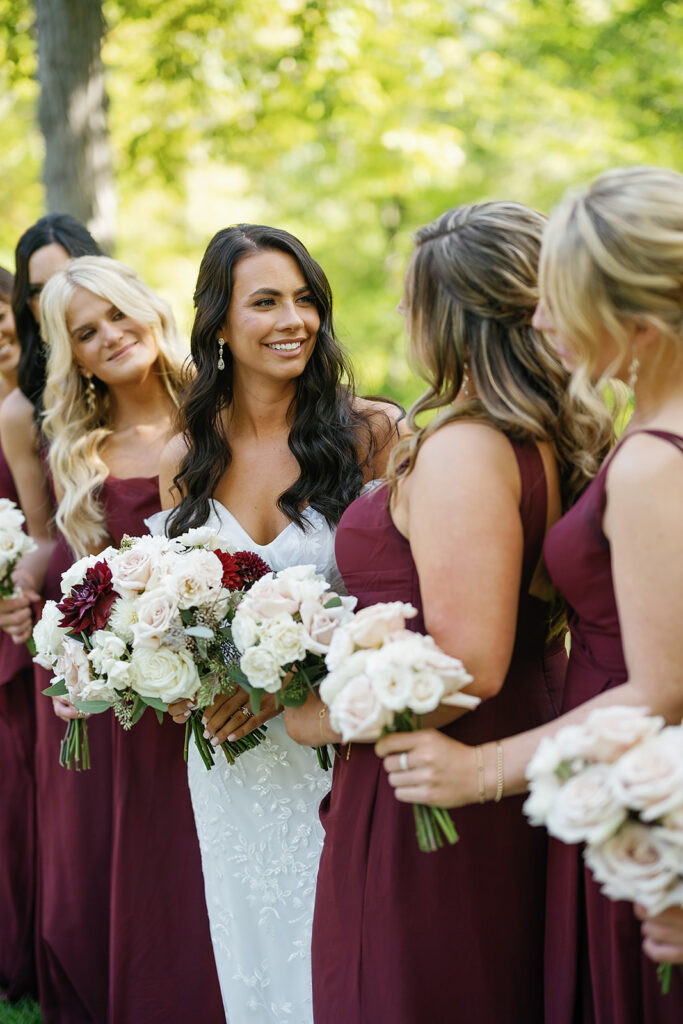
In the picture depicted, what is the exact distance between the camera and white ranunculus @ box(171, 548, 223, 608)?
112 inches

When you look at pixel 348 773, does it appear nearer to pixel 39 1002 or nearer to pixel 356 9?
pixel 39 1002

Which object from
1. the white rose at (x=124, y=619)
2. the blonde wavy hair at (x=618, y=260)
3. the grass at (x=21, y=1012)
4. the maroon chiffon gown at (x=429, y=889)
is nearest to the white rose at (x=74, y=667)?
the white rose at (x=124, y=619)

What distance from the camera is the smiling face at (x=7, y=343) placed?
5.02 metres

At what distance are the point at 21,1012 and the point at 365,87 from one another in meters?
6.81

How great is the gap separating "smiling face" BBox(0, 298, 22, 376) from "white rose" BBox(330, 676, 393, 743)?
3.53 meters

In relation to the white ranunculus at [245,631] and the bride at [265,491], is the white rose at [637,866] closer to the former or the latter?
the white ranunculus at [245,631]

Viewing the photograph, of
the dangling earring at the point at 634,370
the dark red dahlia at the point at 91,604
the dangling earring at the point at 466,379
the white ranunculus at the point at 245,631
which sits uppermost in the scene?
the dangling earring at the point at 466,379

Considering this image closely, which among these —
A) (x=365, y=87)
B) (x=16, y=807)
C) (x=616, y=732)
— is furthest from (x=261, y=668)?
(x=365, y=87)

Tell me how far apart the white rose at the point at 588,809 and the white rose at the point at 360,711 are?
43cm

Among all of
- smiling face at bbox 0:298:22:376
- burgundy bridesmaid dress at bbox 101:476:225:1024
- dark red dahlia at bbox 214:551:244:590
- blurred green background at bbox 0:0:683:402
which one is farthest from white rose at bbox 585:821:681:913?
smiling face at bbox 0:298:22:376

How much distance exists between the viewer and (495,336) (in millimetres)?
2412

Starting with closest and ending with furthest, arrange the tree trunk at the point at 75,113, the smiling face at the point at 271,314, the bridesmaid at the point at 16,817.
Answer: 1. the smiling face at the point at 271,314
2. the bridesmaid at the point at 16,817
3. the tree trunk at the point at 75,113

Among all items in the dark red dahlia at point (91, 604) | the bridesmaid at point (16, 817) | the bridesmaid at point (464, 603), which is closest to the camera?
the bridesmaid at point (464, 603)

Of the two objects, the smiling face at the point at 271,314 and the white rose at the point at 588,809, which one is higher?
the smiling face at the point at 271,314
